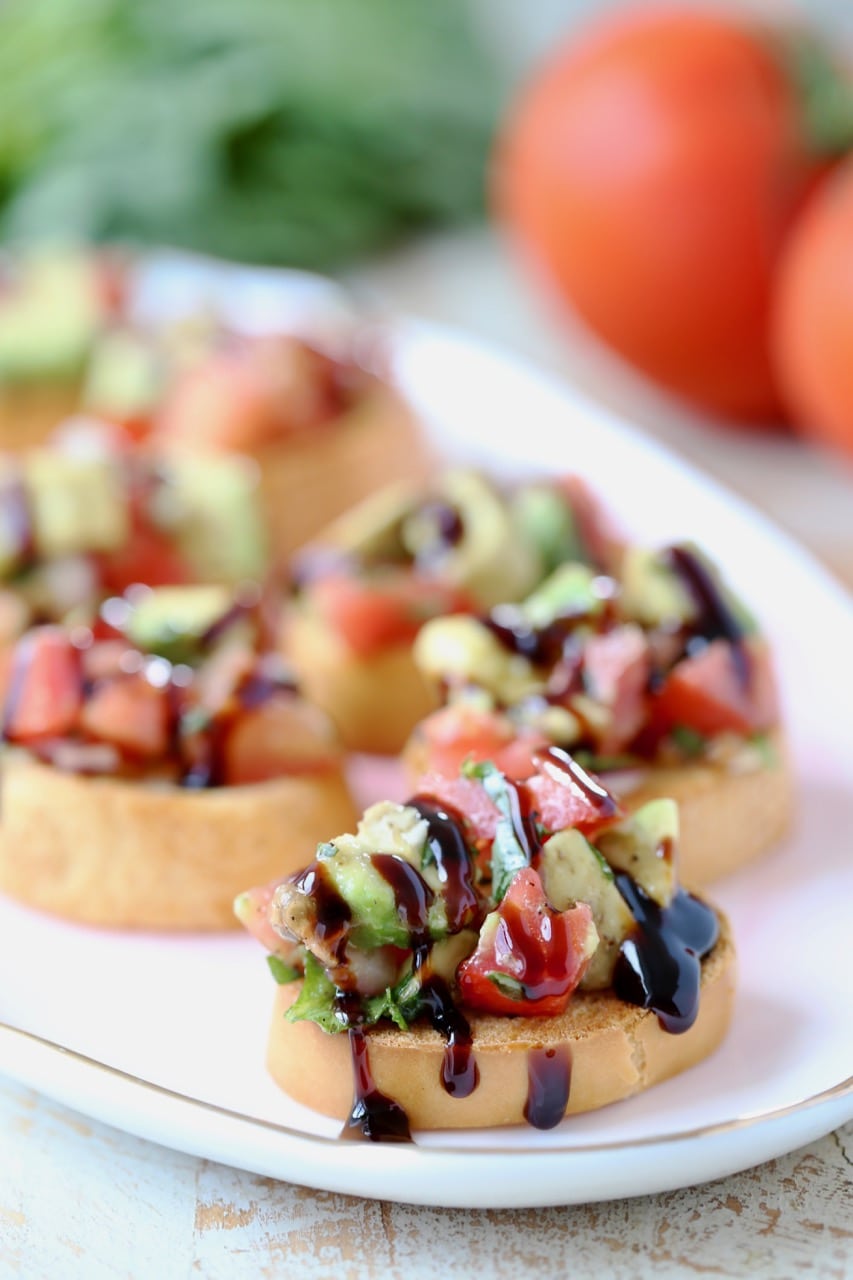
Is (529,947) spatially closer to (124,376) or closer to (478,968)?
(478,968)

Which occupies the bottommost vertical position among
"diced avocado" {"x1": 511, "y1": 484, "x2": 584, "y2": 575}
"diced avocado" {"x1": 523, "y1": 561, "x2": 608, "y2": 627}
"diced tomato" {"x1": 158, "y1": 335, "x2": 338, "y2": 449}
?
"diced tomato" {"x1": 158, "y1": 335, "x2": 338, "y2": 449}

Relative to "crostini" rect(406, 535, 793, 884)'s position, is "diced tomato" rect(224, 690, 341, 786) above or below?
below

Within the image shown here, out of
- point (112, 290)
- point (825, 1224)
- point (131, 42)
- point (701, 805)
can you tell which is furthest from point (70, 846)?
point (131, 42)

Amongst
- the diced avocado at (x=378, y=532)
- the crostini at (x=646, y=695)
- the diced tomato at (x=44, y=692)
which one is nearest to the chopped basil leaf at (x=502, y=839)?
the crostini at (x=646, y=695)

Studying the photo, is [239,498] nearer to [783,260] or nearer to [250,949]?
[250,949]

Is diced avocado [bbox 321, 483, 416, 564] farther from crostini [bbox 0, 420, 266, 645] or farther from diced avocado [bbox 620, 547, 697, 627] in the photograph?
diced avocado [bbox 620, 547, 697, 627]

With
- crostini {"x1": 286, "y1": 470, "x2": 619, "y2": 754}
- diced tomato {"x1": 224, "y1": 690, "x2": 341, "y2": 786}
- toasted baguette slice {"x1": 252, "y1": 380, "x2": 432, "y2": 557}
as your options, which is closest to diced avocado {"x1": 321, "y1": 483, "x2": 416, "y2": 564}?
crostini {"x1": 286, "y1": 470, "x2": 619, "y2": 754}
